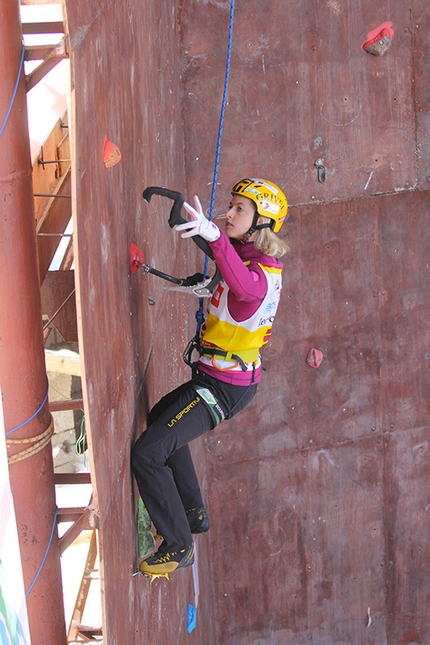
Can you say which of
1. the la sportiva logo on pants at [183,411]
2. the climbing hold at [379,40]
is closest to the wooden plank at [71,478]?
the la sportiva logo on pants at [183,411]

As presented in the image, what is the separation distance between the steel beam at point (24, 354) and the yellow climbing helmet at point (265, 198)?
1.01 metres

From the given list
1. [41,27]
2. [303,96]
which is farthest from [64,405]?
[303,96]

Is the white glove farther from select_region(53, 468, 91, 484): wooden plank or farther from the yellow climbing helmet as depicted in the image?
select_region(53, 468, 91, 484): wooden plank

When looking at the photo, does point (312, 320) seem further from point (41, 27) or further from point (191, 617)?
point (41, 27)

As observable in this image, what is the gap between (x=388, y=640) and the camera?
18.0ft

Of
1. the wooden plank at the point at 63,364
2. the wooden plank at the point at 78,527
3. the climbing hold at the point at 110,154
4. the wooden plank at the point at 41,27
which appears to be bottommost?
the wooden plank at the point at 78,527

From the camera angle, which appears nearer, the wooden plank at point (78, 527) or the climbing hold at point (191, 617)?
the wooden plank at point (78, 527)

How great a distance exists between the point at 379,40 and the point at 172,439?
10.4ft

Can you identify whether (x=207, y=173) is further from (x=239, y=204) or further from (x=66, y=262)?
(x=239, y=204)

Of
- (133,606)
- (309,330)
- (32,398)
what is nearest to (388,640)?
(309,330)

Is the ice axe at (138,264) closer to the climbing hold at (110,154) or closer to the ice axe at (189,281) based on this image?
the ice axe at (189,281)

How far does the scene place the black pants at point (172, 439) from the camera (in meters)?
2.43

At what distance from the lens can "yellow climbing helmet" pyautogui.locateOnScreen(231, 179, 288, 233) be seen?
2.49m

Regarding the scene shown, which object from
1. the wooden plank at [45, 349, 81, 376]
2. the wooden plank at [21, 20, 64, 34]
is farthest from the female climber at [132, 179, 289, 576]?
the wooden plank at [45, 349, 81, 376]
